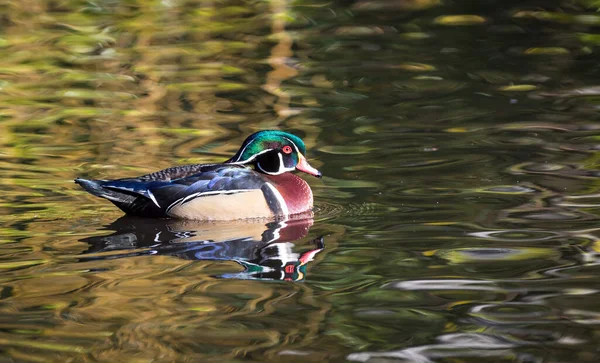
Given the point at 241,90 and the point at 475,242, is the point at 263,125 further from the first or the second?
the point at 475,242

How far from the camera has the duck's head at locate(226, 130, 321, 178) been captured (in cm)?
991

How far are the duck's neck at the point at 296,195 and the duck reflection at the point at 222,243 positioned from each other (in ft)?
0.54

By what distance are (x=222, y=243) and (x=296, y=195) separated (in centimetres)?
121

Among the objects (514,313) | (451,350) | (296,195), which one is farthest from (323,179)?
(451,350)

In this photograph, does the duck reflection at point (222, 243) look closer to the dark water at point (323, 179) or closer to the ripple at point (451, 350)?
the dark water at point (323, 179)

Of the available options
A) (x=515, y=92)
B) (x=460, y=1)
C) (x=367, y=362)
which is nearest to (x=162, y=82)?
(x=515, y=92)

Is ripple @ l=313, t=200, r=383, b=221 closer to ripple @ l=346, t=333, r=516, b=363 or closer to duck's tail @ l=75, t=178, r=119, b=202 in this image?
duck's tail @ l=75, t=178, r=119, b=202

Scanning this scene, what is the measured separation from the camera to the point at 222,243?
863 cm

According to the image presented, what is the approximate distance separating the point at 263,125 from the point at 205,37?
608cm

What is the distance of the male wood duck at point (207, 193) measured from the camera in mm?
9500

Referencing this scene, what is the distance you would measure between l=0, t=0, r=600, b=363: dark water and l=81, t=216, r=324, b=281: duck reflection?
3 centimetres

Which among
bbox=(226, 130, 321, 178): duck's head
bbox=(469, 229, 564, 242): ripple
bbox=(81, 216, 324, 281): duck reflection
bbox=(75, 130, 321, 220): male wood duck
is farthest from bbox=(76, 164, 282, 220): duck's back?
bbox=(469, 229, 564, 242): ripple

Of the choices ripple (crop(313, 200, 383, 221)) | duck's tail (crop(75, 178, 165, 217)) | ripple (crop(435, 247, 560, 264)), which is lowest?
ripple (crop(435, 247, 560, 264))

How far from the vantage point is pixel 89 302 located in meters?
6.97
